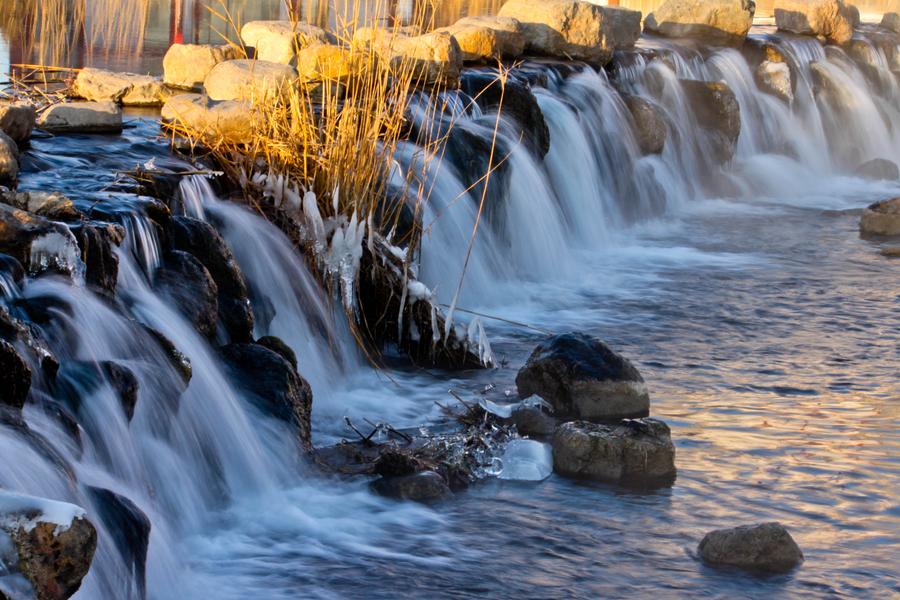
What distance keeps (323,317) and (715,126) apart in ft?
23.7

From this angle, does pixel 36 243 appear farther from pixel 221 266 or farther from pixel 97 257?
pixel 221 266

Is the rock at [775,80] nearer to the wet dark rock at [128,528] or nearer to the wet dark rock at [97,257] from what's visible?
the wet dark rock at [97,257]

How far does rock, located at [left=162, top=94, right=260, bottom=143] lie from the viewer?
21.6 feet

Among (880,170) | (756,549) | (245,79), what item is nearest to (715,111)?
(880,170)

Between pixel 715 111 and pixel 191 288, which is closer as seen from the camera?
pixel 191 288

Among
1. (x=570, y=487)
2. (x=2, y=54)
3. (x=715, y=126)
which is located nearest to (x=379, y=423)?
(x=570, y=487)

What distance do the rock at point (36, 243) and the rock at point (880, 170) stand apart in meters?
10.6

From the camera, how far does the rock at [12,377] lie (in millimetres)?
3836

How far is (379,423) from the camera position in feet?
18.5

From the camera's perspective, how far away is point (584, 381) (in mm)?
5723

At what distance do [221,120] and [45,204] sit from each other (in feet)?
5.24

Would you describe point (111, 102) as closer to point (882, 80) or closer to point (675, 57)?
point (675, 57)

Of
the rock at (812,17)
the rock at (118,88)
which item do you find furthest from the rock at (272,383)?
the rock at (812,17)

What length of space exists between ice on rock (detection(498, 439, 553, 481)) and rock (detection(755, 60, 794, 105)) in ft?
32.7
